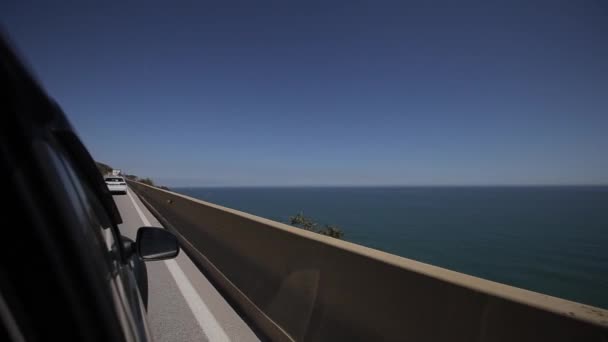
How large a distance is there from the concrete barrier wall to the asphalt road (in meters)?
0.26

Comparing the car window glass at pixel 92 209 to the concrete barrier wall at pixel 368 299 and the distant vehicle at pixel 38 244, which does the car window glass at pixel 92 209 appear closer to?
the distant vehicle at pixel 38 244

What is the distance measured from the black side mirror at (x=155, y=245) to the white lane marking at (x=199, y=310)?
184cm

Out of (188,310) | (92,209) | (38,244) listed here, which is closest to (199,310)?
(188,310)

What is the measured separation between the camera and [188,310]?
478 cm

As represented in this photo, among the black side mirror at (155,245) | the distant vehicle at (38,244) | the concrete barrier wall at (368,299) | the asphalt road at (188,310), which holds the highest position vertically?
the distant vehicle at (38,244)

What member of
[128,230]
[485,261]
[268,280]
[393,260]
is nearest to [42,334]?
[393,260]

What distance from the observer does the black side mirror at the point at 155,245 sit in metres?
2.46

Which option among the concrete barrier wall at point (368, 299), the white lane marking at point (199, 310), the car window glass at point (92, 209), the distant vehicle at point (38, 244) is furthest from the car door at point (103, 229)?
the white lane marking at point (199, 310)

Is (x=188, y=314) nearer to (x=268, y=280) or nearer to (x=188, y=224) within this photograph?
(x=268, y=280)

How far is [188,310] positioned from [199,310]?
0.16m

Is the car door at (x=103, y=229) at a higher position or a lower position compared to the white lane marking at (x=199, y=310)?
higher

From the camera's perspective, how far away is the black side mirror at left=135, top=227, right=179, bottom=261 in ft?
8.06

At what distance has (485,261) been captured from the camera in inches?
2019

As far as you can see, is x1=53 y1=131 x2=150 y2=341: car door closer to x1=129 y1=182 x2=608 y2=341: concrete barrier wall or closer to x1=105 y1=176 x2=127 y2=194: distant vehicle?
x1=129 y1=182 x2=608 y2=341: concrete barrier wall
